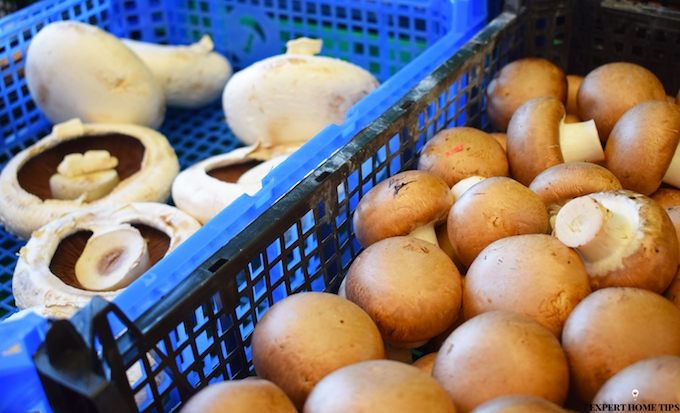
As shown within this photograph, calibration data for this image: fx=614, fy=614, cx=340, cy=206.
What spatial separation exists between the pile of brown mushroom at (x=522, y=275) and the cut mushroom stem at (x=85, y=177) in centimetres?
74

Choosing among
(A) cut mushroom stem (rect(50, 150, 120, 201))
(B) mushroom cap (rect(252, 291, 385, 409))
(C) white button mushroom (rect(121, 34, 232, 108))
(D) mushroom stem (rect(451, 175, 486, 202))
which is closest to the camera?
(B) mushroom cap (rect(252, 291, 385, 409))

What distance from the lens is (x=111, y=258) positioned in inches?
47.3

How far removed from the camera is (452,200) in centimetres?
97

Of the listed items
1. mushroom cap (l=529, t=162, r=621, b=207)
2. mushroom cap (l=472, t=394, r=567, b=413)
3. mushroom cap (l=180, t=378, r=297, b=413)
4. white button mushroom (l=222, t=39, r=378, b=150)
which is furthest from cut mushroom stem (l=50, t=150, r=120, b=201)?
mushroom cap (l=472, t=394, r=567, b=413)

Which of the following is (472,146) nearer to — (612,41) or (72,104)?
(612,41)

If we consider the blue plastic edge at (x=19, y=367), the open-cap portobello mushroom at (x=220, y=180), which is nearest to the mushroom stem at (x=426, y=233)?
the open-cap portobello mushroom at (x=220, y=180)

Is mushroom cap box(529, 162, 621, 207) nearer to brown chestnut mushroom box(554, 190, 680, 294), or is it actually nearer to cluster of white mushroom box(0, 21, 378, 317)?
brown chestnut mushroom box(554, 190, 680, 294)

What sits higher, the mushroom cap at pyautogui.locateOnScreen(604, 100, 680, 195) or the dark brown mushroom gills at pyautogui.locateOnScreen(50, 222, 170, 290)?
the mushroom cap at pyautogui.locateOnScreen(604, 100, 680, 195)

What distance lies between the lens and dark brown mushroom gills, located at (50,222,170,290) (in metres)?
1.19

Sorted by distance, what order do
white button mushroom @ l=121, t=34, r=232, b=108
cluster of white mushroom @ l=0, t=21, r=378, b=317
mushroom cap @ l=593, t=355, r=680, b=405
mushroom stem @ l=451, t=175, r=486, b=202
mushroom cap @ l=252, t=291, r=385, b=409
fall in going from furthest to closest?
white button mushroom @ l=121, t=34, r=232, b=108, cluster of white mushroom @ l=0, t=21, r=378, b=317, mushroom stem @ l=451, t=175, r=486, b=202, mushroom cap @ l=252, t=291, r=385, b=409, mushroom cap @ l=593, t=355, r=680, b=405

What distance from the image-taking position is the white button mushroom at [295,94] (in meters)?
1.46

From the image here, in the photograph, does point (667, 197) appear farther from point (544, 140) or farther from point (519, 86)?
point (519, 86)

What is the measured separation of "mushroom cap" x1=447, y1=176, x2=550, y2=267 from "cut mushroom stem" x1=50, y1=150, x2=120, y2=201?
2.91 ft

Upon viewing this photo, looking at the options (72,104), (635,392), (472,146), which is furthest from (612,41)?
(72,104)
